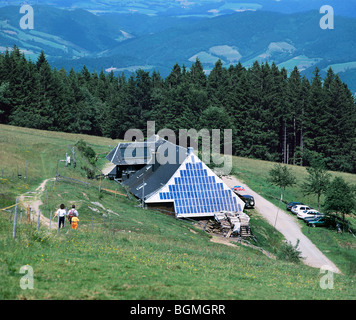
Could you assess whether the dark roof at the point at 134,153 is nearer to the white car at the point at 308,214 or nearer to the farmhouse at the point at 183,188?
the farmhouse at the point at 183,188

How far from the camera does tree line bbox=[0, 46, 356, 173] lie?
97.4 meters

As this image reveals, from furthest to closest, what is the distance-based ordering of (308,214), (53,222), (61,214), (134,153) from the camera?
1. (134,153)
2. (308,214)
3. (53,222)
4. (61,214)

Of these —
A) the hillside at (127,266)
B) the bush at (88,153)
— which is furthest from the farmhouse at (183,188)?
the bush at (88,153)

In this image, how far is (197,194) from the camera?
150 ft

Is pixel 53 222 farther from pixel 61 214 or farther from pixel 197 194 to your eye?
pixel 197 194

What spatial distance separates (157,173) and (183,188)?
6.08 m

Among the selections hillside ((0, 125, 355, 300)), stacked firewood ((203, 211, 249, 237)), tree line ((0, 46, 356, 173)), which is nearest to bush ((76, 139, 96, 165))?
stacked firewood ((203, 211, 249, 237))

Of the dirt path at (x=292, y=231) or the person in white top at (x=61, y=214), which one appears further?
the dirt path at (x=292, y=231)

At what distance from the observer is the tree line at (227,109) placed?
9738 centimetres

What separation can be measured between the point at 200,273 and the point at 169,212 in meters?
26.5

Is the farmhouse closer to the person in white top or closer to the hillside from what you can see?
the hillside

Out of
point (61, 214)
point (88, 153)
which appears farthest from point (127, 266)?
point (88, 153)

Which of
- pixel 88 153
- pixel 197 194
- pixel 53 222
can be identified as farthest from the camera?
pixel 88 153

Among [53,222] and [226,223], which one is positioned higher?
[53,222]
